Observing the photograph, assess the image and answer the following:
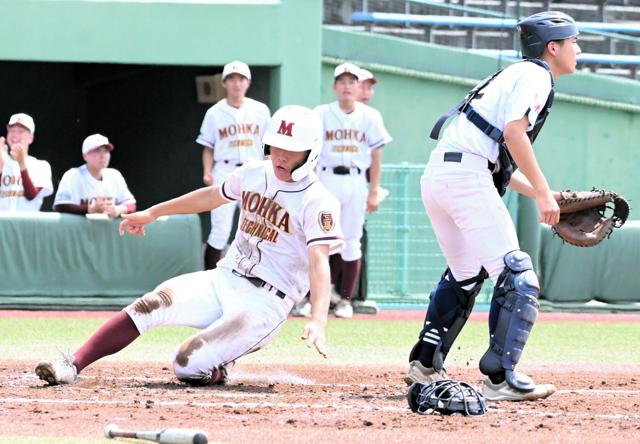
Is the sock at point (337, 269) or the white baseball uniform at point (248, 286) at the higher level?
the white baseball uniform at point (248, 286)

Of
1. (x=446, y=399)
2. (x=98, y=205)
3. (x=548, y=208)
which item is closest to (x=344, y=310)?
(x=98, y=205)

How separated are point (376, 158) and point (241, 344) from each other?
5.39 m

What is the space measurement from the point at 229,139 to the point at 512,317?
6.09 meters

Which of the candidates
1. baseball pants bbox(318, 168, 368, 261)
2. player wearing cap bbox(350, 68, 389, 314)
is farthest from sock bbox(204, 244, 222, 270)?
baseball pants bbox(318, 168, 368, 261)

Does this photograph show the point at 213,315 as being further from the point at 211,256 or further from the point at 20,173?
the point at 20,173

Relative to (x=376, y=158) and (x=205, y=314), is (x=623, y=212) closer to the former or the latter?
(x=205, y=314)

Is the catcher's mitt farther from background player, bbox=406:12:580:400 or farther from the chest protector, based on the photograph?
the chest protector

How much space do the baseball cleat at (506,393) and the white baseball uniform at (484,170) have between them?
1.71 ft

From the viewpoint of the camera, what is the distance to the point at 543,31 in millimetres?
6340

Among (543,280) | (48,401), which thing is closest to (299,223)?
(48,401)

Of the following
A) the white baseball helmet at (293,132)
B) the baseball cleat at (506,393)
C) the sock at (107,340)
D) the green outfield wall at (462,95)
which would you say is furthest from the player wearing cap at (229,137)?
the baseball cleat at (506,393)

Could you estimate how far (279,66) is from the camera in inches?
506

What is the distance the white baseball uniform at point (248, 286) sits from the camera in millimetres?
6465

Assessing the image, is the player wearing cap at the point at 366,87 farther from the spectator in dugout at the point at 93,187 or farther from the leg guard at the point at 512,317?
the leg guard at the point at 512,317
